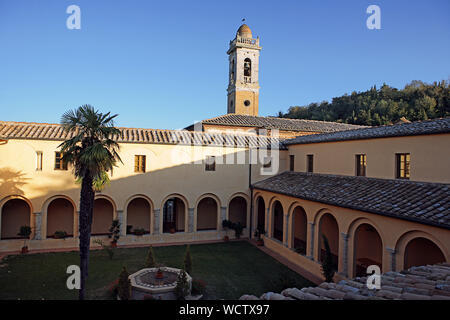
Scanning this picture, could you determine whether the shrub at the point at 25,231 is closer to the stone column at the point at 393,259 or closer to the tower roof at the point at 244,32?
the stone column at the point at 393,259

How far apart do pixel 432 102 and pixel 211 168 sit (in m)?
39.0

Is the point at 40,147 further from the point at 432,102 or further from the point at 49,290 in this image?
the point at 432,102

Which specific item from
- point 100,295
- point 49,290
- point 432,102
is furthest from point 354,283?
point 432,102

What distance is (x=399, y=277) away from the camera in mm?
6059

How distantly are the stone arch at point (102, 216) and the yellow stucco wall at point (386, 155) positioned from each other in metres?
13.0

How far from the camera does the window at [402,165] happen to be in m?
12.9

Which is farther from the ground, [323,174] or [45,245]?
[323,174]

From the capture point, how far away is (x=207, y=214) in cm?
2202

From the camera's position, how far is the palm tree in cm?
1035

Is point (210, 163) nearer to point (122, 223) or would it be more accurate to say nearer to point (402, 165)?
point (122, 223)

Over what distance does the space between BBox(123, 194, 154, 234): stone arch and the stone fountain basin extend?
7.91m

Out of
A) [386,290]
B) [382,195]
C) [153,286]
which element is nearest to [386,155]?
[382,195]

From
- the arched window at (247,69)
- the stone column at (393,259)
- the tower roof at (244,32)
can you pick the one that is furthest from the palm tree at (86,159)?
the tower roof at (244,32)
